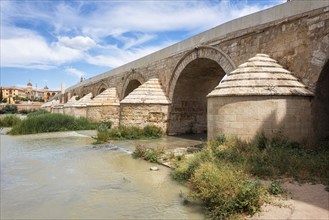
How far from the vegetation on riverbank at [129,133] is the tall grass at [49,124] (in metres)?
4.31

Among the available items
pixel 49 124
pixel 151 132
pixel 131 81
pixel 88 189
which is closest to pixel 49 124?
pixel 49 124

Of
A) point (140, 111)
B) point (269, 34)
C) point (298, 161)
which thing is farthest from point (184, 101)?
point (298, 161)

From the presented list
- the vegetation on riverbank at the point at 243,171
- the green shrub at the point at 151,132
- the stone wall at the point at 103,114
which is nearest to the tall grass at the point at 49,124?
the stone wall at the point at 103,114

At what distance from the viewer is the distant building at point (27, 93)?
7606 cm

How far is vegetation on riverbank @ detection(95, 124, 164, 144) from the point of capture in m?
10.1

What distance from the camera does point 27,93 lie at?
86.8 m

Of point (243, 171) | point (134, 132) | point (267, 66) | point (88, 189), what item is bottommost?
point (88, 189)

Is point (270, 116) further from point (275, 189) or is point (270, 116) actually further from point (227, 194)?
point (227, 194)

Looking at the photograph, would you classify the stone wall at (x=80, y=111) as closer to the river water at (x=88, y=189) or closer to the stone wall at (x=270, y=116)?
the river water at (x=88, y=189)

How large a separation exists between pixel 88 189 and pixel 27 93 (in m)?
91.5

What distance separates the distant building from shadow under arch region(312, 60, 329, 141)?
75.3 metres

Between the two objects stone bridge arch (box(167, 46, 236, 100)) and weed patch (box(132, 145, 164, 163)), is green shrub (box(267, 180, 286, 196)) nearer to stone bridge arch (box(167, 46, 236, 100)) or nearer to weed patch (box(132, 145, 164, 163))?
weed patch (box(132, 145, 164, 163))

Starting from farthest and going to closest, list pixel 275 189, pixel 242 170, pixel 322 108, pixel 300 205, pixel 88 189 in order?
pixel 322 108
pixel 88 189
pixel 242 170
pixel 275 189
pixel 300 205

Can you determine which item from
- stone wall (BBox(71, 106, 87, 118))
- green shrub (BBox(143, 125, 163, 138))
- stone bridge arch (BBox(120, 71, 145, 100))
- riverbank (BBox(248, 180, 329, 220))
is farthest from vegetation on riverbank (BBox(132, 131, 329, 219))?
stone wall (BBox(71, 106, 87, 118))
